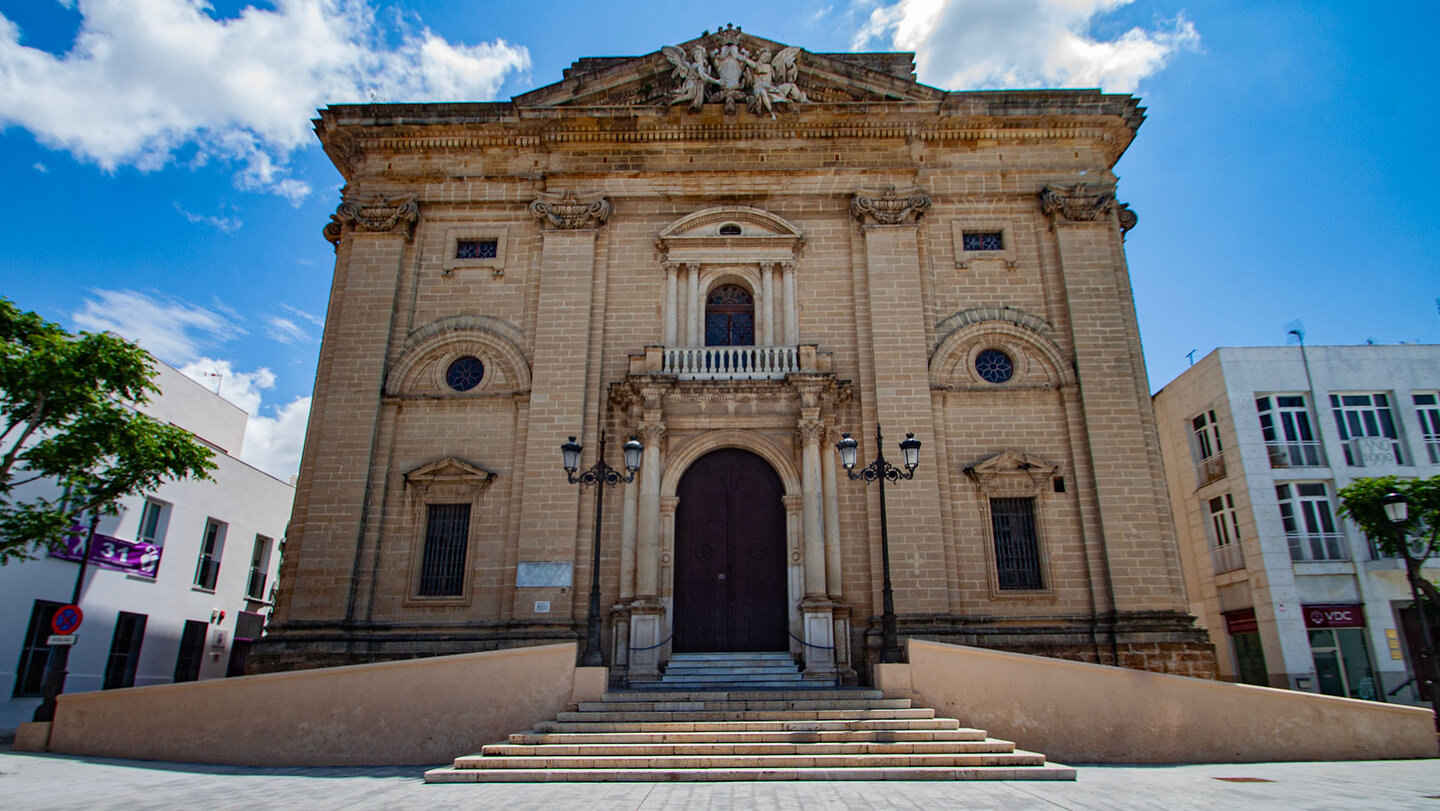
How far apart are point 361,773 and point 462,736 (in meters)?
1.52

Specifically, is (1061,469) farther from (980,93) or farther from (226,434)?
(226,434)

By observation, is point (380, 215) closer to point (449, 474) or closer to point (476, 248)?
point (476, 248)

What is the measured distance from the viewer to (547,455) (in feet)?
55.0

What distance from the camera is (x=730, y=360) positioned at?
1708 cm

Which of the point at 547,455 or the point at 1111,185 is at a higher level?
the point at 1111,185

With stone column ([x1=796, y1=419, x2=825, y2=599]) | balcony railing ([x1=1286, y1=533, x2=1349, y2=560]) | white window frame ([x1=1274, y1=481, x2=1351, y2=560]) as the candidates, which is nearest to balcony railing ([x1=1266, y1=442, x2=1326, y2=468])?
white window frame ([x1=1274, y1=481, x2=1351, y2=560])

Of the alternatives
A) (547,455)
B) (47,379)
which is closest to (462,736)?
(547,455)

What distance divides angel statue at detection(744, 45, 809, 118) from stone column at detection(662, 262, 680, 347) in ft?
13.9

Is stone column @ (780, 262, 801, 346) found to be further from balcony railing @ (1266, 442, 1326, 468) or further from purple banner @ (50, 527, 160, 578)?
purple banner @ (50, 527, 160, 578)

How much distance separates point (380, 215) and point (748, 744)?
14274 mm

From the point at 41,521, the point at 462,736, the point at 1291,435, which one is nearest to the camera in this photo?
the point at 462,736

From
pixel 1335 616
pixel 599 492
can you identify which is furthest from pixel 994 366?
pixel 1335 616

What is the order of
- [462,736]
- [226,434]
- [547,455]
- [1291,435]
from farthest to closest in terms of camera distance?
[226,434], [1291,435], [547,455], [462,736]

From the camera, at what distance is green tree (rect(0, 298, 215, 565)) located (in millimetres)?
12602
